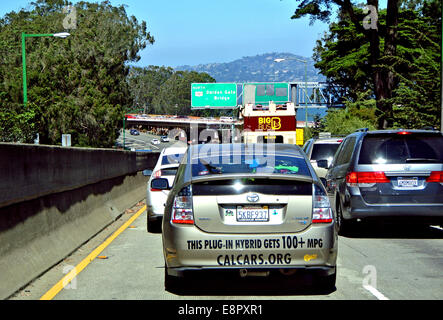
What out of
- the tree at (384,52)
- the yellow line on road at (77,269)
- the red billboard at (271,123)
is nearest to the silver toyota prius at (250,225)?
the yellow line on road at (77,269)

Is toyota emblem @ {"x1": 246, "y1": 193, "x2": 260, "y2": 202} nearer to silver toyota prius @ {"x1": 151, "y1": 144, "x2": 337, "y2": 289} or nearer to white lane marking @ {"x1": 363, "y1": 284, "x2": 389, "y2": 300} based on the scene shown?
silver toyota prius @ {"x1": 151, "y1": 144, "x2": 337, "y2": 289}

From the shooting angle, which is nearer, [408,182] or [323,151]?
[408,182]

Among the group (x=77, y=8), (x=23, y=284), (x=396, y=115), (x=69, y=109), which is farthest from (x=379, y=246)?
(x=77, y=8)

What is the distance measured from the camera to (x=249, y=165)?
727cm

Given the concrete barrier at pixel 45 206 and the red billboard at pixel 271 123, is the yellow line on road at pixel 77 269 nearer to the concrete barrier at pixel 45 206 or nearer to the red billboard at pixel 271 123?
the concrete barrier at pixel 45 206

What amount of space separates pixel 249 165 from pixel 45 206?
315 centimetres

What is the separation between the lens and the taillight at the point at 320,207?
679 centimetres

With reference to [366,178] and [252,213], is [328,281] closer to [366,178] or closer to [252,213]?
[252,213]

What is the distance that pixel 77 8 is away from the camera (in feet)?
270

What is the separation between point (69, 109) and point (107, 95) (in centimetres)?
974

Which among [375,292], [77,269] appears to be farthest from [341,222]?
[77,269]

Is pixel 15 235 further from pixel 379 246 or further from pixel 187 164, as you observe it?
pixel 379 246

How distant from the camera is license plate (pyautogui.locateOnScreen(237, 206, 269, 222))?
6734mm

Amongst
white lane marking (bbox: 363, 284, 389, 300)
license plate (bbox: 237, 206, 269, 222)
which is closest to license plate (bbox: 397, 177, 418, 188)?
white lane marking (bbox: 363, 284, 389, 300)
